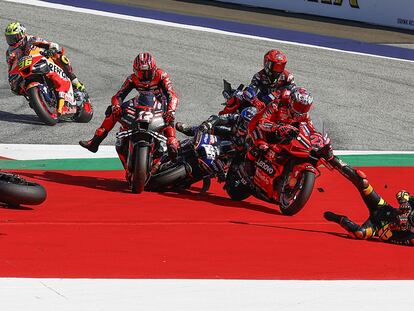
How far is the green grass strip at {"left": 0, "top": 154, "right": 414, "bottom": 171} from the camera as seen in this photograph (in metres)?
15.2

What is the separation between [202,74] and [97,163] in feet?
28.5

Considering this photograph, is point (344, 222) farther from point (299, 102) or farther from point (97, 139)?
point (97, 139)

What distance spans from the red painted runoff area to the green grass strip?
1428 millimetres

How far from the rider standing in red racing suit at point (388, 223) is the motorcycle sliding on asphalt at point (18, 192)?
3.02 m

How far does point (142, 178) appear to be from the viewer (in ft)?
42.3

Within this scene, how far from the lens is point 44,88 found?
59.6ft

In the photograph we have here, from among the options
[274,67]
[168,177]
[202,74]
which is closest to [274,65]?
[274,67]

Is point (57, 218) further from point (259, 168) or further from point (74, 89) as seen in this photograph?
point (74, 89)

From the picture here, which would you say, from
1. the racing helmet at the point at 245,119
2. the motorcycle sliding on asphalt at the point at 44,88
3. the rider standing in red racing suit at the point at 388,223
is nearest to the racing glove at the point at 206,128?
the racing helmet at the point at 245,119

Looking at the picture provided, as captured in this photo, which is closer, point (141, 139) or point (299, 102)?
point (299, 102)

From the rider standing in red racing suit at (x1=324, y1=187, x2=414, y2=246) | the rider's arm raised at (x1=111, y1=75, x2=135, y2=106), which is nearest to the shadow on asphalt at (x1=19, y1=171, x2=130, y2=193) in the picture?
the rider's arm raised at (x1=111, y1=75, x2=135, y2=106)

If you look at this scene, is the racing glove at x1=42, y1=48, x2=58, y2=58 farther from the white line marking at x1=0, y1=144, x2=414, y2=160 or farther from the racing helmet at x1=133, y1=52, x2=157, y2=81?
the racing helmet at x1=133, y1=52, x2=157, y2=81
